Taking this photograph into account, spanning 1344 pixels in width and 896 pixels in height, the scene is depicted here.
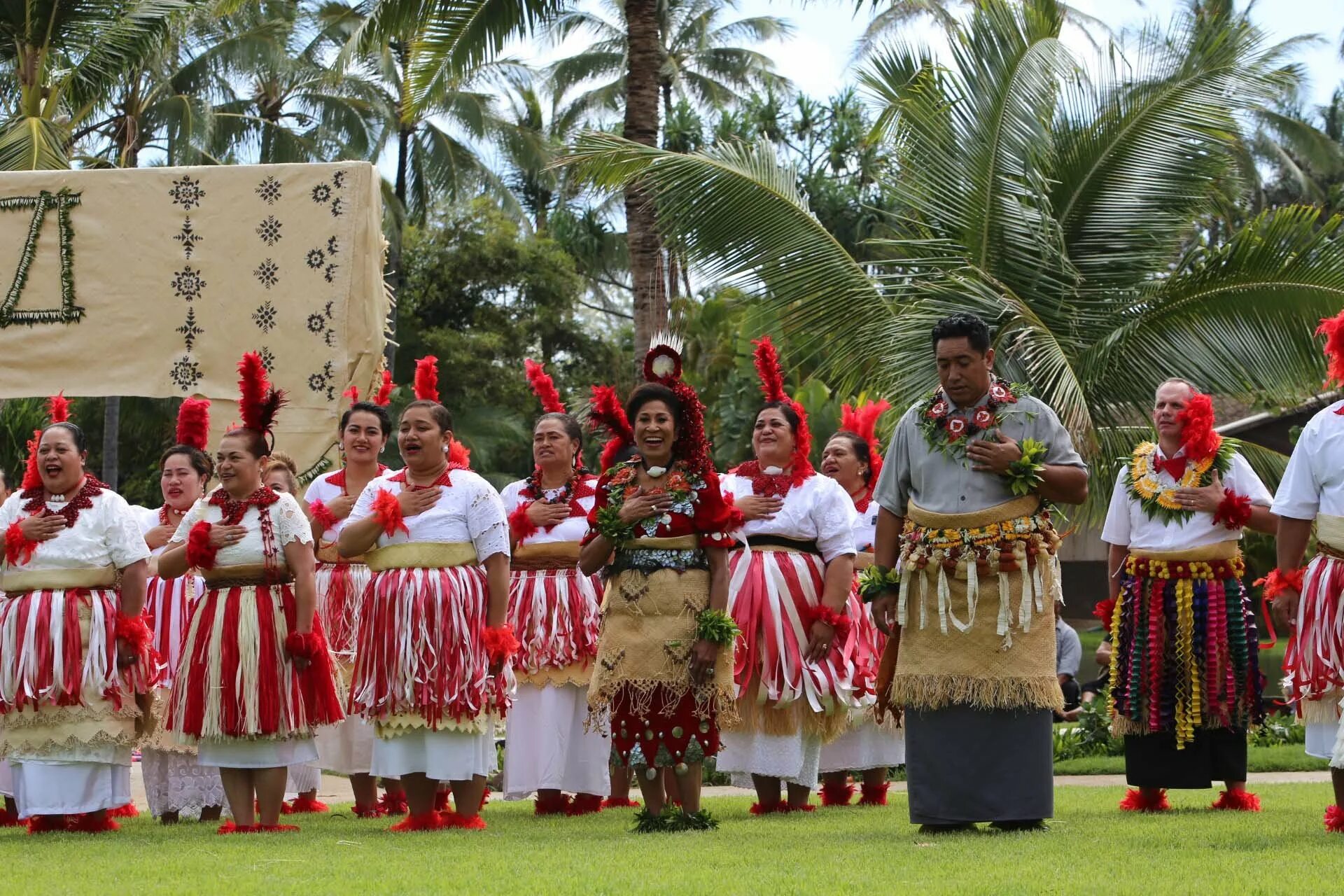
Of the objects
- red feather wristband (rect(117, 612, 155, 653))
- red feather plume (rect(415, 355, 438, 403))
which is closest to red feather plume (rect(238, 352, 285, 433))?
red feather plume (rect(415, 355, 438, 403))

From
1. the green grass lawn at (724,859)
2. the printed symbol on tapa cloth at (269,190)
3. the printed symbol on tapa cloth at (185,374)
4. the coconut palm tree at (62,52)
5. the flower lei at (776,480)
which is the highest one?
the coconut palm tree at (62,52)

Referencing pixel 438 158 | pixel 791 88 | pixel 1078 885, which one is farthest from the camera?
pixel 791 88

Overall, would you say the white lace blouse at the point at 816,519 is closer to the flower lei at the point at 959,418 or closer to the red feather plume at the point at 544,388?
the red feather plume at the point at 544,388

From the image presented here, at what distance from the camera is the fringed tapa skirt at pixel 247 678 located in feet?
25.3

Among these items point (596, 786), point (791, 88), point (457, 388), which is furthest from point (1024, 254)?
point (791, 88)

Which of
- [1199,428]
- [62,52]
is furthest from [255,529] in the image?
[62,52]

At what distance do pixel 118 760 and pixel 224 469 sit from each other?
1.51 meters

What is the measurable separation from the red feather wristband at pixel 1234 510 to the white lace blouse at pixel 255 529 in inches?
170

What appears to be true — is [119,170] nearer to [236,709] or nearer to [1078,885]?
[236,709]

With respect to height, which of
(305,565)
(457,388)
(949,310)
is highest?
(457,388)

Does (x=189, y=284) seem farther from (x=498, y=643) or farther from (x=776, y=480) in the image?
(x=776, y=480)

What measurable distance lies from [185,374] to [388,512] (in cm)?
253

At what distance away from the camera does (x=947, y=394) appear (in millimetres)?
7039

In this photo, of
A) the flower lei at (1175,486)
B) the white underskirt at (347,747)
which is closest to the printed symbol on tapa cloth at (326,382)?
the white underskirt at (347,747)
